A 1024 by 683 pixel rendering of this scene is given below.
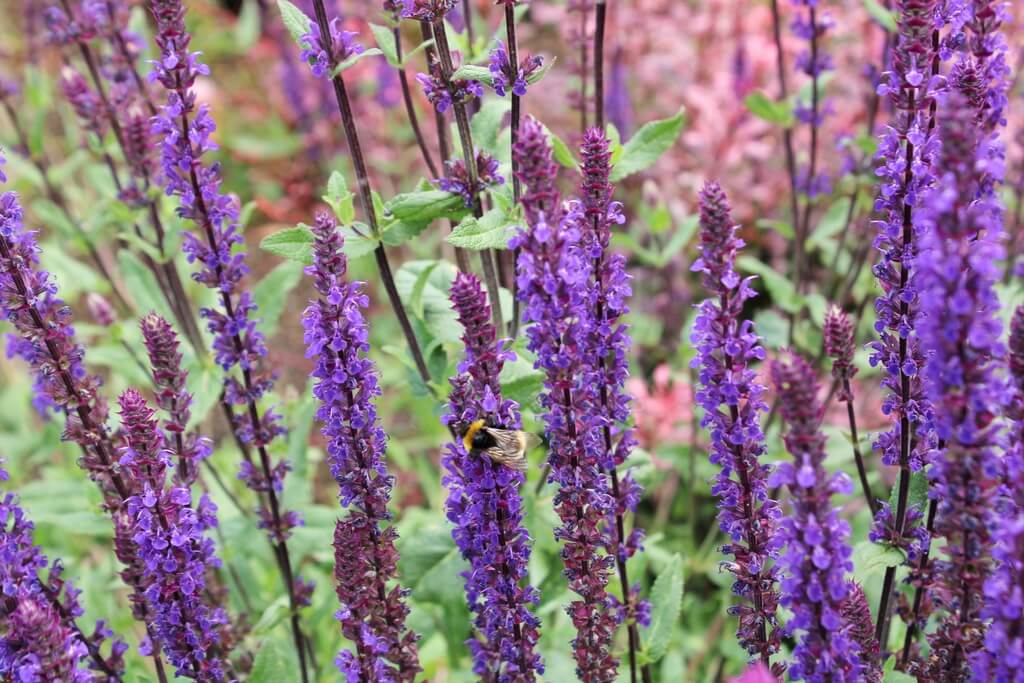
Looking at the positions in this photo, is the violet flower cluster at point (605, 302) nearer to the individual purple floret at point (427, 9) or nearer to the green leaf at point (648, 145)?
the individual purple floret at point (427, 9)

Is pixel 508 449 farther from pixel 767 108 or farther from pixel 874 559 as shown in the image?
pixel 767 108

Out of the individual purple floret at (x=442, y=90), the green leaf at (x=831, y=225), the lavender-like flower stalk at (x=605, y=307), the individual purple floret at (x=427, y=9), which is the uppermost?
the green leaf at (x=831, y=225)

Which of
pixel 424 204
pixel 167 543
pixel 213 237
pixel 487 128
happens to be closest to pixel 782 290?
pixel 487 128

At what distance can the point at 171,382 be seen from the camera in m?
3.30

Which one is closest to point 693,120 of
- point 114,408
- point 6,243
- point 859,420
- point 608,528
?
point 859,420

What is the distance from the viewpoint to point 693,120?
28.9 ft

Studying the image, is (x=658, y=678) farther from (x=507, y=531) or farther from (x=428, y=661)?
(x=507, y=531)

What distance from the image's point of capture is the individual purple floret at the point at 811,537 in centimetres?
229

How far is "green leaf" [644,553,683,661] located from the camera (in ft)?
12.0

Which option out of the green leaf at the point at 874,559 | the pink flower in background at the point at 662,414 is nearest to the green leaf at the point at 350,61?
the green leaf at the point at 874,559

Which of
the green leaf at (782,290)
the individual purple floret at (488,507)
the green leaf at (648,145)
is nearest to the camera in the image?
the individual purple floret at (488,507)

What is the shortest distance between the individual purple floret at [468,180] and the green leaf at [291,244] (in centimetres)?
50

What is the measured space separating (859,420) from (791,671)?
378 cm

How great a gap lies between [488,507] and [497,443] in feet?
0.75
